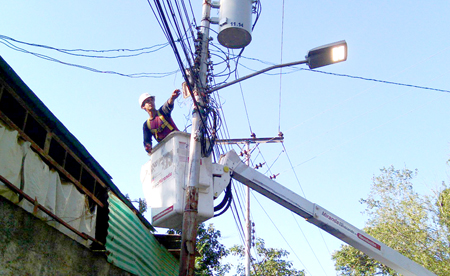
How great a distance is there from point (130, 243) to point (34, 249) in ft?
9.50

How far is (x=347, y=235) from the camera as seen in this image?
389 inches

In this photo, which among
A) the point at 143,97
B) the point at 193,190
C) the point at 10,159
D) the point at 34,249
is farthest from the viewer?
the point at 143,97

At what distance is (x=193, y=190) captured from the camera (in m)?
6.72

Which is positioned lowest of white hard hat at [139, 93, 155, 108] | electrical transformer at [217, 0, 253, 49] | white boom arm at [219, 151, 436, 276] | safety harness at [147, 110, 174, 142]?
white boom arm at [219, 151, 436, 276]

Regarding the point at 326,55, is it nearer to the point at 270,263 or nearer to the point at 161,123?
the point at 161,123

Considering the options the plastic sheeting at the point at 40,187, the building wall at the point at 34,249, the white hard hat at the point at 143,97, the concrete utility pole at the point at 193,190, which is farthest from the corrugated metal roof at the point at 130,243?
the concrete utility pole at the point at 193,190

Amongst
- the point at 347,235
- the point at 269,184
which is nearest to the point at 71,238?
the point at 269,184

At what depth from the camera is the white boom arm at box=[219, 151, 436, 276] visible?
29.1ft

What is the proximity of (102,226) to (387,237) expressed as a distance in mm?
14805

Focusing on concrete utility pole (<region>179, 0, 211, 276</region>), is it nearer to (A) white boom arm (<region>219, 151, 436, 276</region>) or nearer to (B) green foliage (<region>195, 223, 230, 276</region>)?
(A) white boom arm (<region>219, 151, 436, 276</region>)

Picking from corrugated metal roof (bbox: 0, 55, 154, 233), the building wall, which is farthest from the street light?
the building wall

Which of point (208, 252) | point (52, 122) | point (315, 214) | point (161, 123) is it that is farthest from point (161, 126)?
point (208, 252)

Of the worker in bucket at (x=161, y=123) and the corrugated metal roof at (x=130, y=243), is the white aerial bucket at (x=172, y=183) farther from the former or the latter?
the corrugated metal roof at (x=130, y=243)

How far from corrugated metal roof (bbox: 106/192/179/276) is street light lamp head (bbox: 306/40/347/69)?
4.62m
